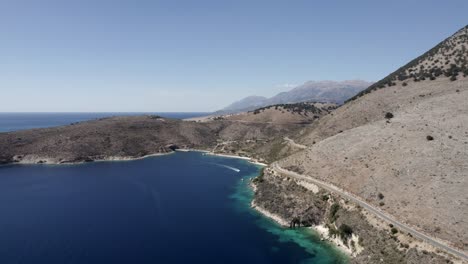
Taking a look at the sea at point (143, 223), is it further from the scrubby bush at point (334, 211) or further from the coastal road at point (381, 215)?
the coastal road at point (381, 215)

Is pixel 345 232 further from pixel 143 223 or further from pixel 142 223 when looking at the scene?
pixel 142 223

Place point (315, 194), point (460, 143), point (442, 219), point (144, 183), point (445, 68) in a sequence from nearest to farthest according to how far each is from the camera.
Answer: point (442, 219) → point (460, 143) → point (315, 194) → point (144, 183) → point (445, 68)

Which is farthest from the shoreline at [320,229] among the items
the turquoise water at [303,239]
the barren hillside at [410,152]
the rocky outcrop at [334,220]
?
the barren hillside at [410,152]

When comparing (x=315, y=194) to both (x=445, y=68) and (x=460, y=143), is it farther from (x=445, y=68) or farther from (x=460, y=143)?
(x=445, y=68)

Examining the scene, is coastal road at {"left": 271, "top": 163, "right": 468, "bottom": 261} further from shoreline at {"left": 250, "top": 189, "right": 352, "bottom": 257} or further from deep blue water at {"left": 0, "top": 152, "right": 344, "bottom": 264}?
deep blue water at {"left": 0, "top": 152, "right": 344, "bottom": 264}

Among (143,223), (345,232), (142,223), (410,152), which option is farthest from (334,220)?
(142,223)

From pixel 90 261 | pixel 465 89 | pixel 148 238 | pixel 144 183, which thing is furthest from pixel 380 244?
pixel 144 183
